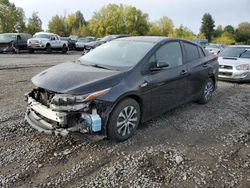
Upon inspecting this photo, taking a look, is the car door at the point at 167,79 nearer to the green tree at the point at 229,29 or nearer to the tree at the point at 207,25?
the green tree at the point at 229,29

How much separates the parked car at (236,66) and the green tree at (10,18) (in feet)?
131

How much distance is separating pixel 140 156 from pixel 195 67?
2783 mm

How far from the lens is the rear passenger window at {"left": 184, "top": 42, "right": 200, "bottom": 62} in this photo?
5.54m

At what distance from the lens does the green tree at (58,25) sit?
57719 mm

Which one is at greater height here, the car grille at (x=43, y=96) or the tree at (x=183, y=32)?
the tree at (x=183, y=32)

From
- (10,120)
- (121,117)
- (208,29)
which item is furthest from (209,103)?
(208,29)

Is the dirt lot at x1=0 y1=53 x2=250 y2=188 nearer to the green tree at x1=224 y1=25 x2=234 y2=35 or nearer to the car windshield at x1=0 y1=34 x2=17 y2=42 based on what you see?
the car windshield at x1=0 y1=34 x2=17 y2=42

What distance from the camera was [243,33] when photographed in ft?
245

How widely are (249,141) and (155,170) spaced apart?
2.01 meters

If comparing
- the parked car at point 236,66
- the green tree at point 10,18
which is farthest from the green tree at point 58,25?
Result: the parked car at point 236,66

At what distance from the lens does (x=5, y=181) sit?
3061 millimetres

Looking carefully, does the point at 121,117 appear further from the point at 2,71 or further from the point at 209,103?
the point at 2,71

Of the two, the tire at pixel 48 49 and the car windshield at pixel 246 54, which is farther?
the tire at pixel 48 49

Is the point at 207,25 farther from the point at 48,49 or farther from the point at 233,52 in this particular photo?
the point at 233,52
